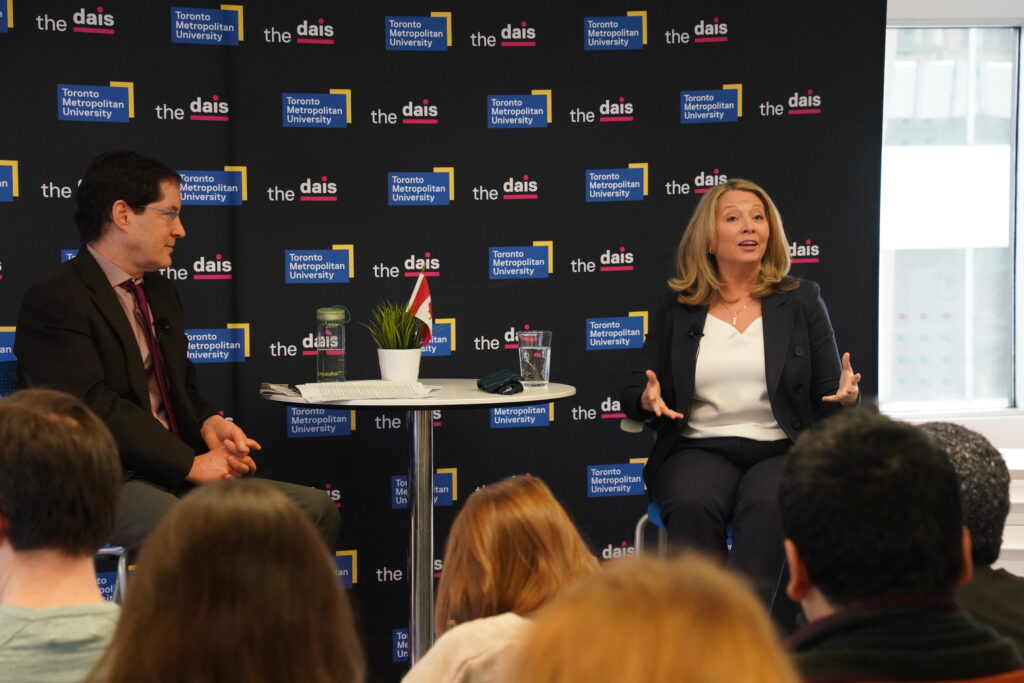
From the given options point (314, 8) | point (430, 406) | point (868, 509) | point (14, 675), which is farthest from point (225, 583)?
point (314, 8)

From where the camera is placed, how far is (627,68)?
4.35 metres

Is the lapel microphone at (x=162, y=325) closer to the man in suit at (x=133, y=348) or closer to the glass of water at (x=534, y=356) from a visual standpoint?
the man in suit at (x=133, y=348)

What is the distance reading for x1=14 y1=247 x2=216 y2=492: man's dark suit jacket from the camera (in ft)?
9.70

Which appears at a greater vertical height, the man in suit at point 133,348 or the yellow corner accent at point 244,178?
the yellow corner accent at point 244,178

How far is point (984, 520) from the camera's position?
1.63 metres

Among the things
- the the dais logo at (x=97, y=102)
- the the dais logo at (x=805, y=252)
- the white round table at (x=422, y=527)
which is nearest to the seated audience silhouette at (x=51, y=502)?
the white round table at (x=422, y=527)

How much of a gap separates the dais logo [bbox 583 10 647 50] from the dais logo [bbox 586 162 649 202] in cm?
49

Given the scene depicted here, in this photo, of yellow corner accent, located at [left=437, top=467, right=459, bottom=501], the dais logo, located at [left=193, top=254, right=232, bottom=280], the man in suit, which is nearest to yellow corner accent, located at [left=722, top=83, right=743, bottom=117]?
yellow corner accent, located at [left=437, top=467, right=459, bottom=501]

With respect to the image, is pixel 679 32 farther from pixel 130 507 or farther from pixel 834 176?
pixel 130 507

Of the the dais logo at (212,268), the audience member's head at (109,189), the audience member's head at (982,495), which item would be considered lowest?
the audience member's head at (982,495)

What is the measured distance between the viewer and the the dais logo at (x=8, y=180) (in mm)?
3852

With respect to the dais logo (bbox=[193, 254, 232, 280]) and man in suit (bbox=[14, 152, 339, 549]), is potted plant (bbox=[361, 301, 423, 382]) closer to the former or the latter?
man in suit (bbox=[14, 152, 339, 549])

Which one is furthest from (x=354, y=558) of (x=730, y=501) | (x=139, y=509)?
(x=730, y=501)

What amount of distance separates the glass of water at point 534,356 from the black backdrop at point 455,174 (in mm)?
973
